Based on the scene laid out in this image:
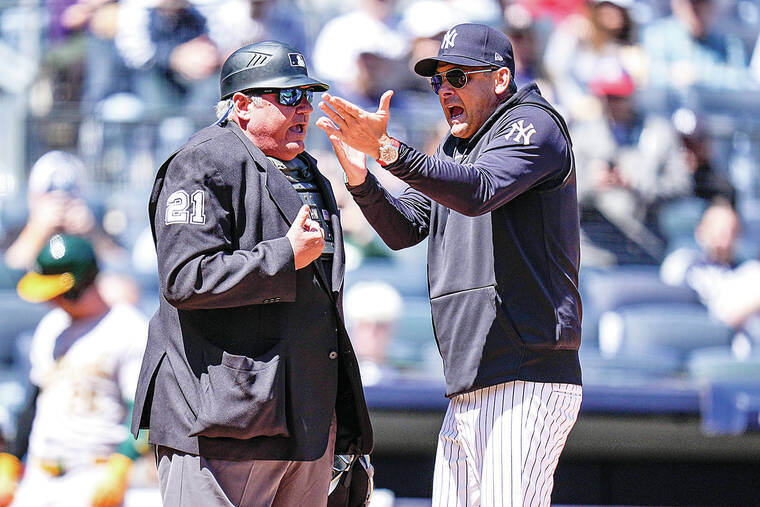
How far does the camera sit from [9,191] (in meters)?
6.41

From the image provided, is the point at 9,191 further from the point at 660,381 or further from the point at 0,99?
the point at 660,381

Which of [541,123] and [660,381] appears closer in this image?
[541,123]

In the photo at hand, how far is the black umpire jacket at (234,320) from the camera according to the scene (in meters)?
2.30

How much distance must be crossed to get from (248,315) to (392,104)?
4.33 meters

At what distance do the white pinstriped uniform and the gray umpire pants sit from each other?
0.42 meters

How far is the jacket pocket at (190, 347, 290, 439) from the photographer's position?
2301 mm

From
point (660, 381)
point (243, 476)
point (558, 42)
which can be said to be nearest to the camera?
point (243, 476)

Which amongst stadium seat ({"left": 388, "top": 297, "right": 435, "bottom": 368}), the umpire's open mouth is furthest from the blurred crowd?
the umpire's open mouth

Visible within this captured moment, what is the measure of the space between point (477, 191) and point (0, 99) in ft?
16.6

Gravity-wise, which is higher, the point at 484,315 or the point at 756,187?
the point at 756,187

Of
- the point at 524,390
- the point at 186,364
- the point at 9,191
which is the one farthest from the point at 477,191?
the point at 9,191

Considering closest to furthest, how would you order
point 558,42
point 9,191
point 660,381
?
1. point 660,381
2. point 9,191
3. point 558,42

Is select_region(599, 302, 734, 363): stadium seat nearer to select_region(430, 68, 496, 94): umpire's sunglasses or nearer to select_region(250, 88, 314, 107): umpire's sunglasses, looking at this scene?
select_region(430, 68, 496, 94): umpire's sunglasses

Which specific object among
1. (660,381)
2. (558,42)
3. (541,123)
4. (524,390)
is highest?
(558,42)
